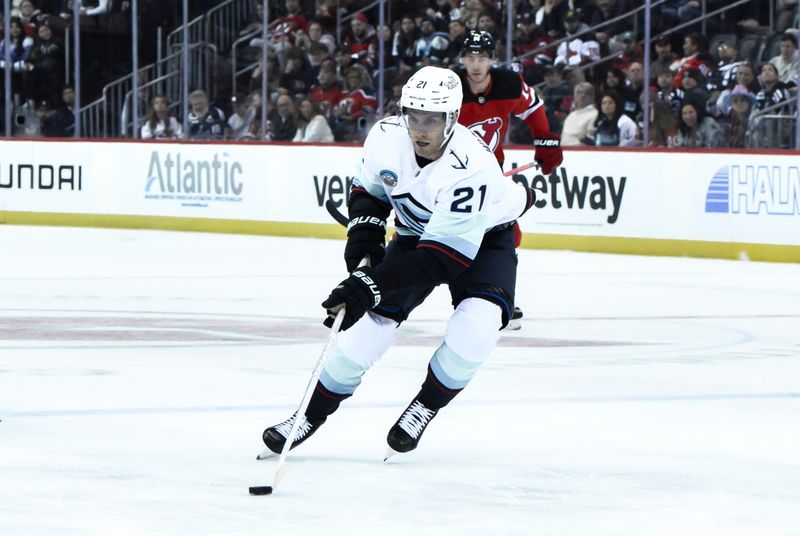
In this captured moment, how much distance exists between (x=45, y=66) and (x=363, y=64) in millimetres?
4341

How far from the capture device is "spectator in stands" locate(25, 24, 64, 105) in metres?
19.3

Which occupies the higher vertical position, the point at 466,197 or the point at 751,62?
the point at 751,62

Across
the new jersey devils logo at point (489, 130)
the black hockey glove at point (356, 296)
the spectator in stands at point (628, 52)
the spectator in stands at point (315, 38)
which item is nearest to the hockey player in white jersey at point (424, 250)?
the black hockey glove at point (356, 296)

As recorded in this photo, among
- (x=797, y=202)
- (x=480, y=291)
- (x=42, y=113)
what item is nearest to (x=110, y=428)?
(x=480, y=291)

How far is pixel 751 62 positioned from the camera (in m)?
13.9

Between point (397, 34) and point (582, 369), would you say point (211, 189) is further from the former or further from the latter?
point (582, 369)

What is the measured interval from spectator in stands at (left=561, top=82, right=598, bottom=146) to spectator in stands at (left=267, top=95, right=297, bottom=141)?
3355 mm

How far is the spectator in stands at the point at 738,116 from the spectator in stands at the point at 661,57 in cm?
79

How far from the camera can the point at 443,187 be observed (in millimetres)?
4820

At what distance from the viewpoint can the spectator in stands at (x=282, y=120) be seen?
56.4 feet

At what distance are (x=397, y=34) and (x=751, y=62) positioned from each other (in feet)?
14.0

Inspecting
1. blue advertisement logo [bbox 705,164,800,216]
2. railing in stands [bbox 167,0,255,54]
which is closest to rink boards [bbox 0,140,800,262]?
blue advertisement logo [bbox 705,164,800,216]

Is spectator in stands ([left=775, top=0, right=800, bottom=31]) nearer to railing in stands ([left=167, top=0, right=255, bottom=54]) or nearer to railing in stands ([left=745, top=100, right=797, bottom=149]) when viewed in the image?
railing in stands ([left=745, top=100, right=797, bottom=149])

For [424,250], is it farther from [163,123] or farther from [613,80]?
[163,123]
